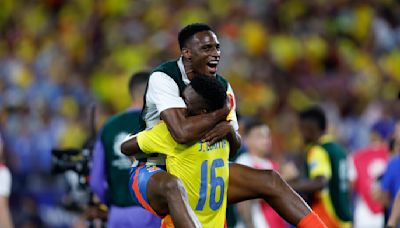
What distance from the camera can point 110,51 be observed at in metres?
19.1

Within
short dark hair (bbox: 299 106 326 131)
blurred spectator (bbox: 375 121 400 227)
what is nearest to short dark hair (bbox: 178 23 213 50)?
blurred spectator (bbox: 375 121 400 227)

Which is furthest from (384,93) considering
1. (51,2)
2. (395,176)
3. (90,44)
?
(395,176)

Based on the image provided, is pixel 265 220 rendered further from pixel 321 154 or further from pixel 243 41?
pixel 243 41

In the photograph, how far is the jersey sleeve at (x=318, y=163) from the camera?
1019 cm

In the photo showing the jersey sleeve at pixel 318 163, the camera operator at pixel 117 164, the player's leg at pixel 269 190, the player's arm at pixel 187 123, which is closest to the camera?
the player's arm at pixel 187 123

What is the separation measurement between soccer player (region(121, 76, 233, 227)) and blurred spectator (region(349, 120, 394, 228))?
542 cm

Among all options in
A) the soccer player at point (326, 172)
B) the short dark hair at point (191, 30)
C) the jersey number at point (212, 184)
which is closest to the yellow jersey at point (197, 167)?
the jersey number at point (212, 184)

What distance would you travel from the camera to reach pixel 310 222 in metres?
7.42

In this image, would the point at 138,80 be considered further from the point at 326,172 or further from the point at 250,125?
the point at 250,125

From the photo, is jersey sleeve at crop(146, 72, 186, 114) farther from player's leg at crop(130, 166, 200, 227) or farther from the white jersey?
player's leg at crop(130, 166, 200, 227)

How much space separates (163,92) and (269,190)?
1.06 metres

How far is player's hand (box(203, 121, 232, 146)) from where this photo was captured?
729 cm

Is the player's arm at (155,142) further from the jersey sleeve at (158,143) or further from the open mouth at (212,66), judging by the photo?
the open mouth at (212,66)

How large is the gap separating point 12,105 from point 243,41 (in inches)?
169
